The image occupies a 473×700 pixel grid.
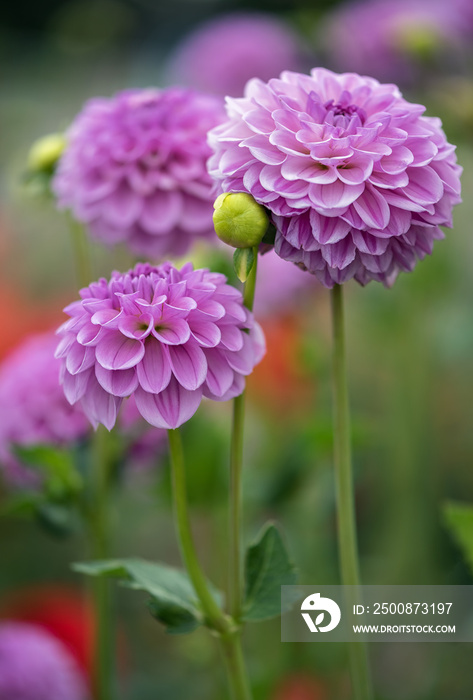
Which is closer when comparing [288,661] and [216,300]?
[216,300]

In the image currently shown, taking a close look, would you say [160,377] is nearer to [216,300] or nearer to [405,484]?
[216,300]

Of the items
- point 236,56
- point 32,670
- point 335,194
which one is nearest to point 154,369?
point 335,194

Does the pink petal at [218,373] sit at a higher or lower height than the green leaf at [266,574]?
higher

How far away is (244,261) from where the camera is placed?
1.42 feet

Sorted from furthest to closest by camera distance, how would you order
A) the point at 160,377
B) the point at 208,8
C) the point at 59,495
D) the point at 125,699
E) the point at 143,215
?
the point at 208,8
the point at 125,699
the point at 59,495
the point at 143,215
the point at 160,377

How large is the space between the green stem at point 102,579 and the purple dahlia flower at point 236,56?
90 cm

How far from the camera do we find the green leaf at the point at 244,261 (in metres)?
0.43

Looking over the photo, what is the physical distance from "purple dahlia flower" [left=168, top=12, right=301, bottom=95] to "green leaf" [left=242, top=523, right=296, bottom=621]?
1.08 meters

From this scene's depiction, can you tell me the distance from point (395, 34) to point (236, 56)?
1.26ft

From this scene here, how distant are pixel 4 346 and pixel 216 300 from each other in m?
0.99

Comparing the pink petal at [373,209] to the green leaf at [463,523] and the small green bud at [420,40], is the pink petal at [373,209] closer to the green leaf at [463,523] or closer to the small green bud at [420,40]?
the green leaf at [463,523]

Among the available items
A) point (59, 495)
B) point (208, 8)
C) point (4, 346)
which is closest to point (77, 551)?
point (4, 346)

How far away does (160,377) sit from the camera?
422mm

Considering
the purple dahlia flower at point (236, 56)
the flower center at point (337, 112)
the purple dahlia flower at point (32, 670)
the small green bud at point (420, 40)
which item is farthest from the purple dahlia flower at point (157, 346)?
the purple dahlia flower at point (236, 56)
